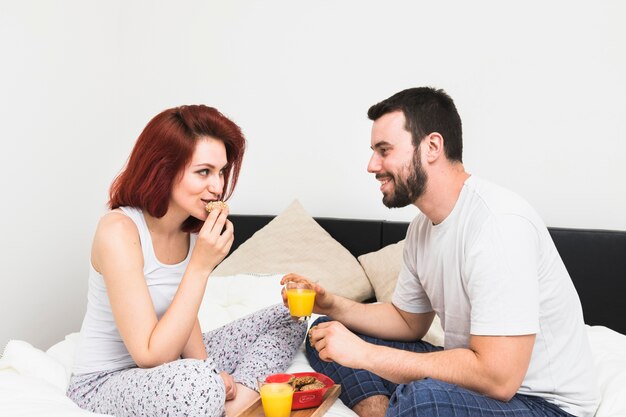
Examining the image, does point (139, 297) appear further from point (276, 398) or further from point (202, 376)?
point (276, 398)

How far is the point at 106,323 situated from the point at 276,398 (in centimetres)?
58

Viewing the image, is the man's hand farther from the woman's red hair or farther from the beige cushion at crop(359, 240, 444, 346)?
the beige cushion at crop(359, 240, 444, 346)

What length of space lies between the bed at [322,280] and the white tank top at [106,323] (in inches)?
4.8

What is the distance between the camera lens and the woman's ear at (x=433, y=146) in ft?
5.68

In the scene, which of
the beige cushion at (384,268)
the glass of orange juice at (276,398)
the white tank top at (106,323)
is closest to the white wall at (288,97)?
the beige cushion at (384,268)

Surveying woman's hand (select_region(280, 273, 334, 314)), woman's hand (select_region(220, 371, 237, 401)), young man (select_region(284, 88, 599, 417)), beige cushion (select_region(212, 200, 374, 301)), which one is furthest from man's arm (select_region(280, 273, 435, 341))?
beige cushion (select_region(212, 200, 374, 301))

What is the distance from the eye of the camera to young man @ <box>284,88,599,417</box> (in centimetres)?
144

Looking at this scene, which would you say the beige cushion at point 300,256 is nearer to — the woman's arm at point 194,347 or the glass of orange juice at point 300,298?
the glass of orange juice at point 300,298

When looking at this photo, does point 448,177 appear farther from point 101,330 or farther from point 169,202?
point 101,330

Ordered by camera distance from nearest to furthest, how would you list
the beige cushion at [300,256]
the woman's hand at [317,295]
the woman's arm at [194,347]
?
the woman's arm at [194,347]
the woman's hand at [317,295]
the beige cushion at [300,256]

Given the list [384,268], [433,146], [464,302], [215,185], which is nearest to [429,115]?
[433,146]

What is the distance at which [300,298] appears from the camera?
189 centimetres

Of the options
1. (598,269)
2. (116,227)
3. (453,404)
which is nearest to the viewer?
(453,404)

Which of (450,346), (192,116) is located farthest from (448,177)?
(192,116)
